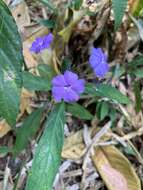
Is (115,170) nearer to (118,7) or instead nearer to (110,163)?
(110,163)

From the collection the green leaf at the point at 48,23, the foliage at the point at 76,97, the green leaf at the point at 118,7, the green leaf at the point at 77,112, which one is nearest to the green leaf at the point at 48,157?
the foliage at the point at 76,97

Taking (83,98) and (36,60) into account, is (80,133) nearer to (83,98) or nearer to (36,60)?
(83,98)

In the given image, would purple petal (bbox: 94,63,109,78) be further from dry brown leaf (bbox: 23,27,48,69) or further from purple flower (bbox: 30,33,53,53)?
dry brown leaf (bbox: 23,27,48,69)

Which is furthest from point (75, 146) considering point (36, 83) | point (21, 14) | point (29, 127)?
point (21, 14)

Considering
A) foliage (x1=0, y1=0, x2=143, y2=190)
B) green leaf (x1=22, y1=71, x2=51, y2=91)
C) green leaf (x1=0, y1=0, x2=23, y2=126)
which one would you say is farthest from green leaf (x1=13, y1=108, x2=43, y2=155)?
green leaf (x1=0, y1=0, x2=23, y2=126)

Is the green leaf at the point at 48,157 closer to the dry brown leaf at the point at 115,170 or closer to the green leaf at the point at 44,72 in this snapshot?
the green leaf at the point at 44,72
